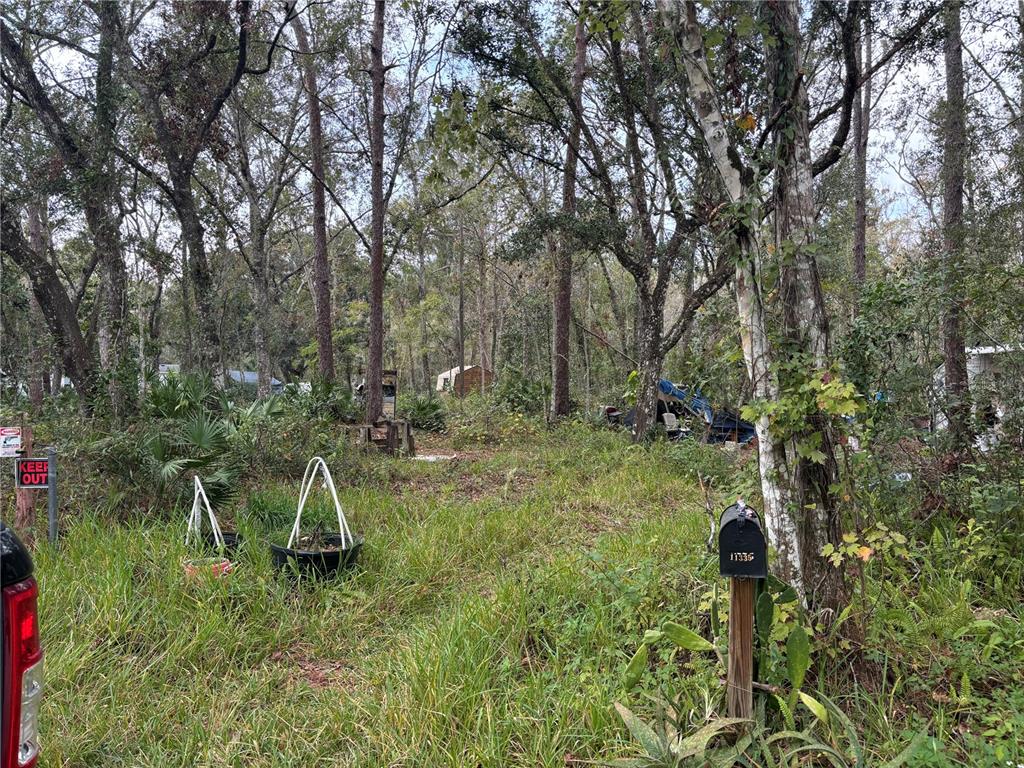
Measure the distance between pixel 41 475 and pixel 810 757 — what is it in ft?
17.4

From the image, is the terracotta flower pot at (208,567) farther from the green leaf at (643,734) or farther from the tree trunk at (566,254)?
the tree trunk at (566,254)

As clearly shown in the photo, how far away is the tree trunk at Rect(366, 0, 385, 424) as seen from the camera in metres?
10.9

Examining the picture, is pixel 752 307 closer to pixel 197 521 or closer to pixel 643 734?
pixel 643 734

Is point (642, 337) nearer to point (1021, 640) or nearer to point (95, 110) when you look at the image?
point (1021, 640)

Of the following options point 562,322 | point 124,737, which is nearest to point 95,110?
point 562,322

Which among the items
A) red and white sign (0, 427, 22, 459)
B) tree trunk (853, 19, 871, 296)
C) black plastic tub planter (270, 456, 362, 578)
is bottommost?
black plastic tub planter (270, 456, 362, 578)

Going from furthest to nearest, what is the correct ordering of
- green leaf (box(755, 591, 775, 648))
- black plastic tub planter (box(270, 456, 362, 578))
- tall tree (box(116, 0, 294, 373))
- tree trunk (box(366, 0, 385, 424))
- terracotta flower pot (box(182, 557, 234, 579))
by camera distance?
1. tree trunk (box(366, 0, 385, 424))
2. tall tree (box(116, 0, 294, 373))
3. black plastic tub planter (box(270, 456, 362, 578))
4. terracotta flower pot (box(182, 557, 234, 579))
5. green leaf (box(755, 591, 775, 648))

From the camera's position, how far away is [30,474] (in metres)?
4.70

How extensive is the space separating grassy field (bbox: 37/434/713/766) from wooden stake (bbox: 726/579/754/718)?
0.48m

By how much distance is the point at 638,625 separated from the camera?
10.6 feet

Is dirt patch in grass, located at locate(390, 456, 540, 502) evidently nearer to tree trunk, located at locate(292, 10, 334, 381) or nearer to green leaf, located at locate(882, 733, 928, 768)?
green leaf, located at locate(882, 733, 928, 768)

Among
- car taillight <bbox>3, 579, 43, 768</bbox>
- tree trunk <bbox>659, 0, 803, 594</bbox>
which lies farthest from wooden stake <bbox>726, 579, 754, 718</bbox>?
car taillight <bbox>3, 579, 43, 768</bbox>

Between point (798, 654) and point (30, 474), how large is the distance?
17.3 feet

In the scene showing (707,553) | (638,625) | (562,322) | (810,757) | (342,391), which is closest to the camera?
(810,757)
